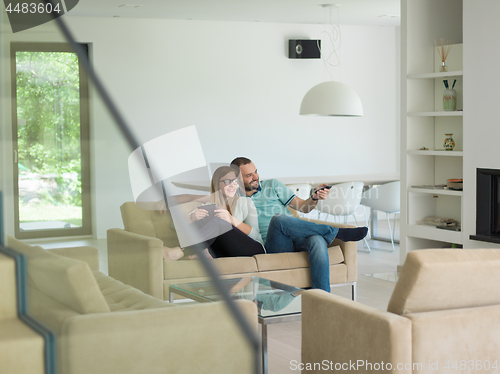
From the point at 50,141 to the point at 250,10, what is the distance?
5.94m

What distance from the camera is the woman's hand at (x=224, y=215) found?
356 centimetres

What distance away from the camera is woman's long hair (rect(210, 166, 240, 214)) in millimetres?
3818

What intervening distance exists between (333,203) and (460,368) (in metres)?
4.04

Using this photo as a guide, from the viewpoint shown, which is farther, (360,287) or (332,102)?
(332,102)

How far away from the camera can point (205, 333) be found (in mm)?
1301

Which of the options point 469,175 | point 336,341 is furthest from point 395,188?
point 336,341

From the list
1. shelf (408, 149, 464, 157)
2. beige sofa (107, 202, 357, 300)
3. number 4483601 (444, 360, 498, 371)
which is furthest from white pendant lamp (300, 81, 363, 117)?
beige sofa (107, 202, 357, 300)

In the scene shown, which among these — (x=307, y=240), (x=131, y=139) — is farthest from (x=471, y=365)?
(x=307, y=240)

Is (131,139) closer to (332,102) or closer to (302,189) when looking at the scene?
(332,102)

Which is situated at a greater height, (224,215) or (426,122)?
(426,122)

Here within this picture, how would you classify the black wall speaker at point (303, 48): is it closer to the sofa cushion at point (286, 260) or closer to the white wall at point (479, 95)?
the white wall at point (479, 95)

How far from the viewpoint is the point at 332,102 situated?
574 cm

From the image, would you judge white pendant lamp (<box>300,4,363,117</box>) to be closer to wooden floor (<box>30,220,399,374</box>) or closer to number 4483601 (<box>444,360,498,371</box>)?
wooden floor (<box>30,220,399,374</box>)

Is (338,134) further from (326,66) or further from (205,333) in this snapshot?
(205,333)
